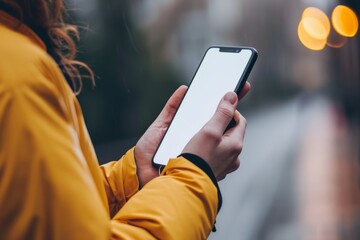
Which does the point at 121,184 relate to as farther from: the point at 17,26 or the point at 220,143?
the point at 17,26

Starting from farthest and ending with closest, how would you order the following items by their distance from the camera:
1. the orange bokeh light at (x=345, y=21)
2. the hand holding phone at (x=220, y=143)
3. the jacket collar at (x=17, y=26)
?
the orange bokeh light at (x=345, y=21) → the hand holding phone at (x=220, y=143) → the jacket collar at (x=17, y=26)

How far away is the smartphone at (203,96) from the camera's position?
172 cm

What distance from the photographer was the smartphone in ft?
5.65

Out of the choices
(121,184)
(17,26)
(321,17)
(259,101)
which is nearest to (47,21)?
(17,26)

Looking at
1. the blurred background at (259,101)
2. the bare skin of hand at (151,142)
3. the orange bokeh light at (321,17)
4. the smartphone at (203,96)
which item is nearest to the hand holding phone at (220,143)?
the smartphone at (203,96)

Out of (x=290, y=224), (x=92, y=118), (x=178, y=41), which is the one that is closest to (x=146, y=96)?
(x=92, y=118)

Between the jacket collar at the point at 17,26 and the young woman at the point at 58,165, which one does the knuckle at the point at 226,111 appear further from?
the jacket collar at the point at 17,26

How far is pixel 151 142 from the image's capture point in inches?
71.6

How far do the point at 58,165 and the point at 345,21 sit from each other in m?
11.9

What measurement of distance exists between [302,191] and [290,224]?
1610 mm

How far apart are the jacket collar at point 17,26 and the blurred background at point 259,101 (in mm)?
666

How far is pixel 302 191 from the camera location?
7.25m

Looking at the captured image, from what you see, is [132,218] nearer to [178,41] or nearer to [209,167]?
[209,167]

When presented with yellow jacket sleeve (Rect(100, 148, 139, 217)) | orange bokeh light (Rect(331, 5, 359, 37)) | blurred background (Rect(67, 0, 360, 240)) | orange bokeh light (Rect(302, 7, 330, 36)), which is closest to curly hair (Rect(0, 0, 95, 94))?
yellow jacket sleeve (Rect(100, 148, 139, 217))
